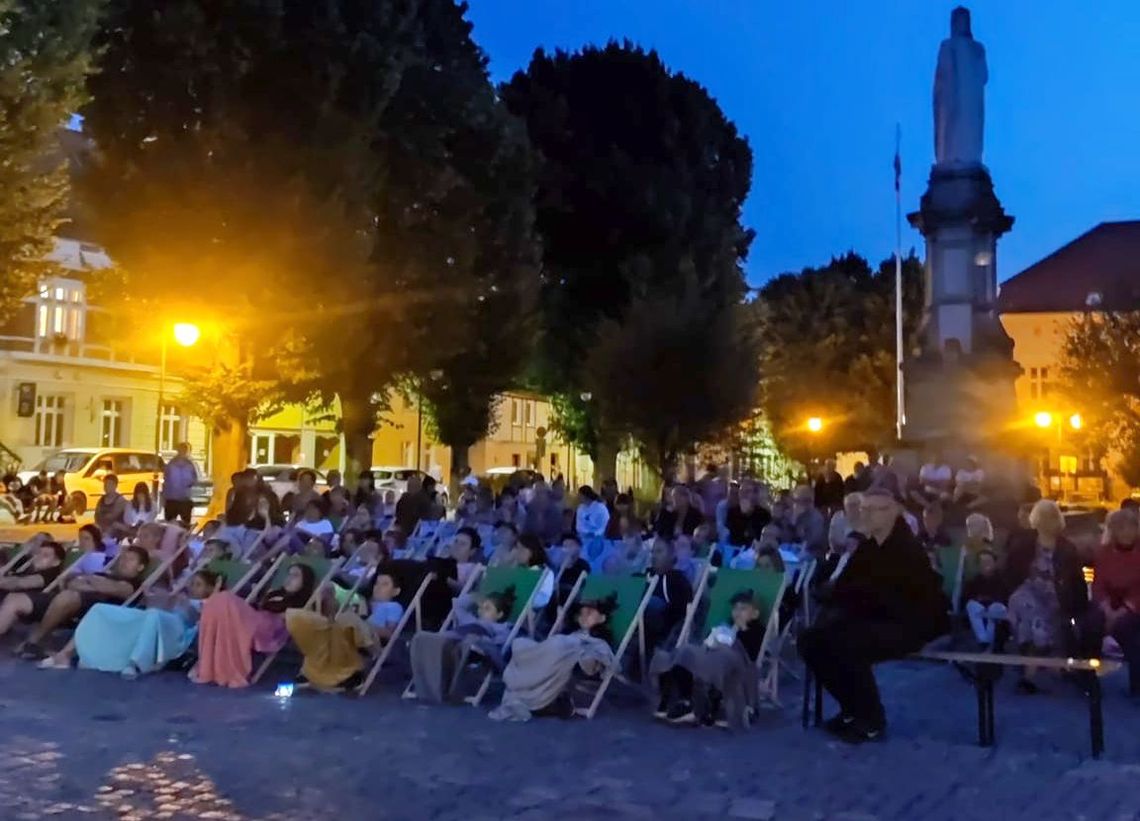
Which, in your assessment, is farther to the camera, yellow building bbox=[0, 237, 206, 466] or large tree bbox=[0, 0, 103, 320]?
yellow building bbox=[0, 237, 206, 466]

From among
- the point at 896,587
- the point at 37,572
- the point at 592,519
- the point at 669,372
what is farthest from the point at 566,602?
the point at 669,372

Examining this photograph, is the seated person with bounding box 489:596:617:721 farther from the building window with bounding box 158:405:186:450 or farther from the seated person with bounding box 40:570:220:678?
the building window with bounding box 158:405:186:450

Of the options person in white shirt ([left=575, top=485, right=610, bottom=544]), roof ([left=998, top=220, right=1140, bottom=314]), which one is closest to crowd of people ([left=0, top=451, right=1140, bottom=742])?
person in white shirt ([left=575, top=485, right=610, bottom=544])

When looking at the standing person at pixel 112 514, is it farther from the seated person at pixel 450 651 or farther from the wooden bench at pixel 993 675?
the wooden bench at pixel 993 675

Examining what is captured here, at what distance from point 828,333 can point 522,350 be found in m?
26.8

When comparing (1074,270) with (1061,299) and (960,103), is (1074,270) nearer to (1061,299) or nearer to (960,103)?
(1061,299)

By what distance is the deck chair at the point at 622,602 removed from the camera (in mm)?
9266

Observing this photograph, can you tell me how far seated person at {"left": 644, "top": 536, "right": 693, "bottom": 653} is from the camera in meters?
9.66

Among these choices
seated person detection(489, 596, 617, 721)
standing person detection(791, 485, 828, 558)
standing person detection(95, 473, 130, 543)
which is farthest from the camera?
standing person detection(95, 473, 130, 543)

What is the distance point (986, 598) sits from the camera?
34.5 ft

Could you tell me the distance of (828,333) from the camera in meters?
52.4

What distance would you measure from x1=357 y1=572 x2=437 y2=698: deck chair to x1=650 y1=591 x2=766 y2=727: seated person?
209 cm

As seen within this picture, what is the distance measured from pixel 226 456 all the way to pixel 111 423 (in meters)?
23.9

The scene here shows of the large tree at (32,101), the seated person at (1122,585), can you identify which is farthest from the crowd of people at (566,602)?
the large tree at (32,101)
